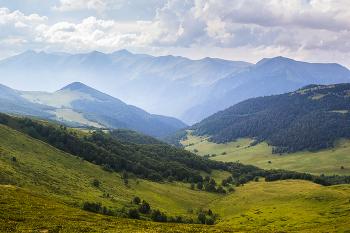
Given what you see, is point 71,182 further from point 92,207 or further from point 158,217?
point 158,217

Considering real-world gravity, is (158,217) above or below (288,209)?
below

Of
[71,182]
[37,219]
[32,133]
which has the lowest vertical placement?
[71,182]

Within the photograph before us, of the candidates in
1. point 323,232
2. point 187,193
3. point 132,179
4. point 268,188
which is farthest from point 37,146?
point 268,188

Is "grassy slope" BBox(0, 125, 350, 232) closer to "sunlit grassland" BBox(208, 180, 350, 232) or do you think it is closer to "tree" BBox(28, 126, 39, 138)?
"sunlit grassland" BBox(208, 180, 350, 232)

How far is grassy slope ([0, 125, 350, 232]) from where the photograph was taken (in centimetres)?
4481

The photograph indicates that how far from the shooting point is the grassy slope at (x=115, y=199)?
44.8 meters

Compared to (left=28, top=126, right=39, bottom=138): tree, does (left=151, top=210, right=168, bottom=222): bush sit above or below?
below

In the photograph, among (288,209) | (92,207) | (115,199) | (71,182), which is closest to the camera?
(92,207)

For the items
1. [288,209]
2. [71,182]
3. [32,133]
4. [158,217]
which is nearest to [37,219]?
[158,217]

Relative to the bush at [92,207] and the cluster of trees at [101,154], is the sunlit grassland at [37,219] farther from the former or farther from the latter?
the cluster of trees at [101,154]

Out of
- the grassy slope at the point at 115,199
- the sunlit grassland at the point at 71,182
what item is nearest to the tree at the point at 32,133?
the sunlit grassland at the point at 71,182

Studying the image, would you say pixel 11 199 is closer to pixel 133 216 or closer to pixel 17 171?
pixel 17 171

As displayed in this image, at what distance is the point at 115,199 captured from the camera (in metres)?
86.2

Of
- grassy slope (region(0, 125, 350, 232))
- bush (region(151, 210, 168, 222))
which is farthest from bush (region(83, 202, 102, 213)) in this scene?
bush (region(151, 210, 168, 222))
